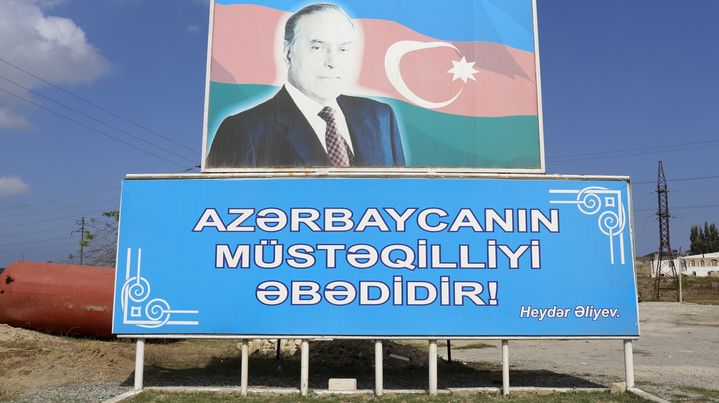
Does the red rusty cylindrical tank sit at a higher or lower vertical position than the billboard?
lower

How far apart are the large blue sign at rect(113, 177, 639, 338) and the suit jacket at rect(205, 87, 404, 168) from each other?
1582mm

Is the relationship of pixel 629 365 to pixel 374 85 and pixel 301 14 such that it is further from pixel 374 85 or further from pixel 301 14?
pixel 301 14

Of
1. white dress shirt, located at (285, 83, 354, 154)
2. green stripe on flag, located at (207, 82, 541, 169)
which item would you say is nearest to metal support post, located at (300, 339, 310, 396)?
white dress shirt, located at (285, 83, 354, 154)

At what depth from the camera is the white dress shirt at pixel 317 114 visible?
13.1 m

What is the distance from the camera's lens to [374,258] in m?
11.0

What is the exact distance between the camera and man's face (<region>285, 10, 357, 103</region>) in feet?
44.1

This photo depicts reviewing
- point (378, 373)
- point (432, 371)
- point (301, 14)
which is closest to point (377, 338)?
point (378, 373)

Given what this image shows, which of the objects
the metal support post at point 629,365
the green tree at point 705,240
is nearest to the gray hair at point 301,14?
the metal support post at point 629,365

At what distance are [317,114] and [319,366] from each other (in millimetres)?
6380

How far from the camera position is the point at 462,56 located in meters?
13.4

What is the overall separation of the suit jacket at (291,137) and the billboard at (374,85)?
0.02 meters

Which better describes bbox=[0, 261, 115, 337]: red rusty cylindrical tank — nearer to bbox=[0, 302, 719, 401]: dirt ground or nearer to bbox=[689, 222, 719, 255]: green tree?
bbox=[0, 302, 719, 401]: dirt ground

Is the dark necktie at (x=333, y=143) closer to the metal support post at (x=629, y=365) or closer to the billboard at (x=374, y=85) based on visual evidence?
the billboard at (x=374, y=85)

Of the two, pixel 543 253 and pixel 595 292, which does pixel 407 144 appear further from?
pixel 595 292
